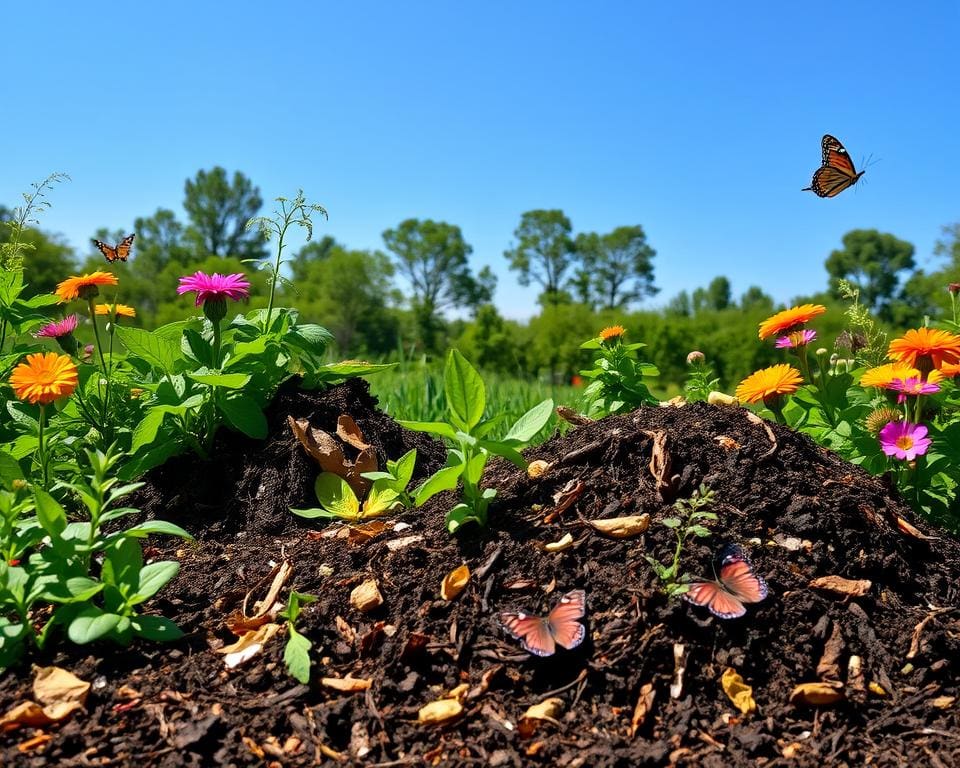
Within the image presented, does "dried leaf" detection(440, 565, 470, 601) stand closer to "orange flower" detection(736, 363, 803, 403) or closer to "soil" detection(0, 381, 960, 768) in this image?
"soil" detection(0, 381, 960, 768)

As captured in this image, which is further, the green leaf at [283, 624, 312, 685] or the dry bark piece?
the dry bark piece

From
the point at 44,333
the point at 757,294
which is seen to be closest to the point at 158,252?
the point at 757,294

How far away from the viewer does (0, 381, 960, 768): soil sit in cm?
157

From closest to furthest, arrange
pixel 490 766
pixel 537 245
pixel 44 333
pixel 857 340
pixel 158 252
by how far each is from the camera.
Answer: pixel 490 766
pixel 44 333
pixel 857 340
pixel 158 252
pixel 537 245

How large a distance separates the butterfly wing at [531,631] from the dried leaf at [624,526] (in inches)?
12.5

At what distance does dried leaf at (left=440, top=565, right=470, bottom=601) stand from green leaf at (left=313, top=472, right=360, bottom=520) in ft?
1.84

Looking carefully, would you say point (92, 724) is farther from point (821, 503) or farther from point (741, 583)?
point (821, 503)

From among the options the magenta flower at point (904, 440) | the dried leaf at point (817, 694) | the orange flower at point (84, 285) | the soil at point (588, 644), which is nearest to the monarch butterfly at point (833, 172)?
the magenta flower at point (904, 440)

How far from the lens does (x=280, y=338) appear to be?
2844 mm

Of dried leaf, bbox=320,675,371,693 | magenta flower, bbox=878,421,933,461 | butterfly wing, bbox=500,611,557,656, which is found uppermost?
magenta flower, bbox=878,421,933,461

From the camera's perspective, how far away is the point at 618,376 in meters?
3.12

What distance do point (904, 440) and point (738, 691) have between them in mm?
1089

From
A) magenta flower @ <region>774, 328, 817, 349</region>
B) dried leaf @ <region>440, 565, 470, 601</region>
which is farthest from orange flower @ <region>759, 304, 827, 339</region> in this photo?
dried leaf @ <region>440, 565, 470, 601</region>

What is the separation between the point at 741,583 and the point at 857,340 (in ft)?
6.49
